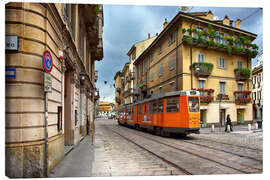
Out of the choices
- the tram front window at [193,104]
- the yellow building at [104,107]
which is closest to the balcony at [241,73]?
the tram front window at [193,104]

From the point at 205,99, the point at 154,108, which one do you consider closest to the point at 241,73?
the point at 205,99

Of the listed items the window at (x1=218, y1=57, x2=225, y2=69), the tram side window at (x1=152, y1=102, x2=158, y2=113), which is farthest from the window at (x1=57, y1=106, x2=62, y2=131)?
the window at (x1=218, y1=57, x2=225, y2=69)

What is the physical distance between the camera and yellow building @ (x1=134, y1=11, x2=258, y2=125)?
2148 cm

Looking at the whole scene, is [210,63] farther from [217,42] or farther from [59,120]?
[59,120]

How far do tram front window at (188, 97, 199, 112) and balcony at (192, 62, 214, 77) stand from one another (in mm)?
9168

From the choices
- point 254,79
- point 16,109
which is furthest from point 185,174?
point 254,79

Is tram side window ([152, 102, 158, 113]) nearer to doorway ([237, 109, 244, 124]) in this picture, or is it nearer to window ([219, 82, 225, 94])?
window ([219, 82, 225, 94])

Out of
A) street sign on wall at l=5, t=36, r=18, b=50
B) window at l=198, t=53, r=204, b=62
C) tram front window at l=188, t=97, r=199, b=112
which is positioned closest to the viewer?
street sign on wall at l=5, t=36, r=18, b=50

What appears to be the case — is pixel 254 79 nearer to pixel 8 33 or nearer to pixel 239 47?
pixel 239 47

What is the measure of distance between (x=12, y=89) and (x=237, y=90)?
2481 cm

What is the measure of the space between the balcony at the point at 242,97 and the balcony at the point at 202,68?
475 cm

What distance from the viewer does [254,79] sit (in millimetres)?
24188

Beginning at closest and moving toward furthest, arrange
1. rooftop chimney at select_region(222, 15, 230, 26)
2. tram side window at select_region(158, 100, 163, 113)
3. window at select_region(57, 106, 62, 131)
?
window at select_region(57, 106, 62, 131)
tram side window at select_region(158, 100, 163, 113)
rooftop chimney at select_region(222, 15, 230, 26)

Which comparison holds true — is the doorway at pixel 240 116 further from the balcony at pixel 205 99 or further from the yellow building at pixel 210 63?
the balcony at pixel 205 99
